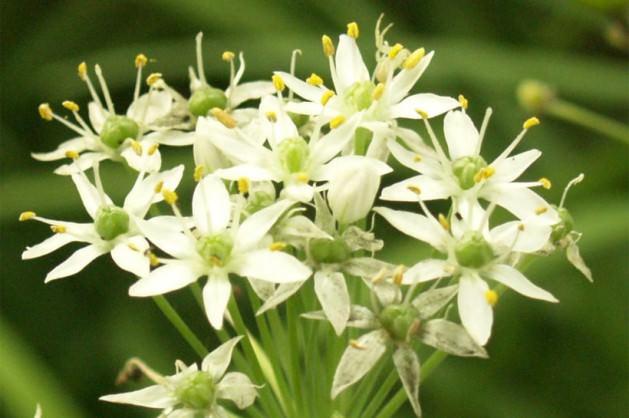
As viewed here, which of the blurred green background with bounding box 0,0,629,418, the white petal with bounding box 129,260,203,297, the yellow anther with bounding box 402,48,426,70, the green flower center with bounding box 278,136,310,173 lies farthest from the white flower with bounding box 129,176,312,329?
the blurred green background with bounding box 0,0,629,418

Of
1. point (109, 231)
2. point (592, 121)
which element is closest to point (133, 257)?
point (109, 231)

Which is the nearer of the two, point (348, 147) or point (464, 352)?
point (464, 352)

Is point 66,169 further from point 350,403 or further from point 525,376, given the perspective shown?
point 525,376

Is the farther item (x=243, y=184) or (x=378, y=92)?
(x=378, y=92)

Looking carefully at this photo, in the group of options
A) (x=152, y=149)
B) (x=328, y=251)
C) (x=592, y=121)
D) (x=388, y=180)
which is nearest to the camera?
(x=328, y=251)

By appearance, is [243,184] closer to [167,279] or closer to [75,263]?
[167,279]

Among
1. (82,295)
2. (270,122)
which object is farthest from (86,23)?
(270,122)

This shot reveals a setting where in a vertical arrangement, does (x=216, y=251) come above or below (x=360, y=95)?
below
